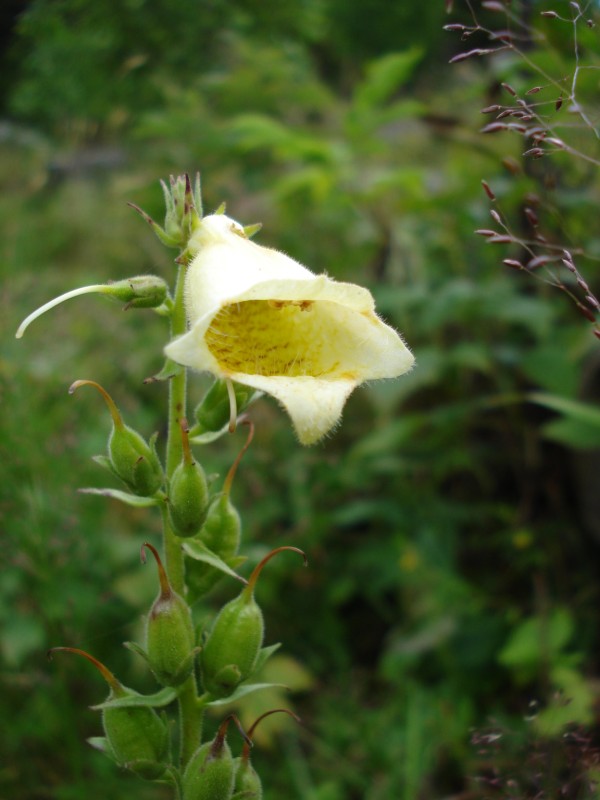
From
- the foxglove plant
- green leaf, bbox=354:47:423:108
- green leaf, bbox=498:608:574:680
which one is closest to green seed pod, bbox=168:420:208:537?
the foxglove plant

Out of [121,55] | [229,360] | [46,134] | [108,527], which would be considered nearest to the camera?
[229,360]

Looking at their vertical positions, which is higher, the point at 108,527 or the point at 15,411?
the point at 15,411

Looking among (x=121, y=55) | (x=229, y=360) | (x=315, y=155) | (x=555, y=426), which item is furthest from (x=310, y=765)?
(x=121, y=55)

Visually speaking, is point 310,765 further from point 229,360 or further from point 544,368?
point 229,360

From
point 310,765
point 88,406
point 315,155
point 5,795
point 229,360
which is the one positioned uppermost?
point 229,360

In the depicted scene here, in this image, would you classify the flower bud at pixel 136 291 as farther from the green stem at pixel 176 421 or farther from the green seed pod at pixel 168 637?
the green seed pod at pixel 168 637

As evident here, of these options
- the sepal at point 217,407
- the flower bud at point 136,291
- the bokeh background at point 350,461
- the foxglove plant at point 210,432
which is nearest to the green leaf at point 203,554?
the foxglove plant at point 210,432
